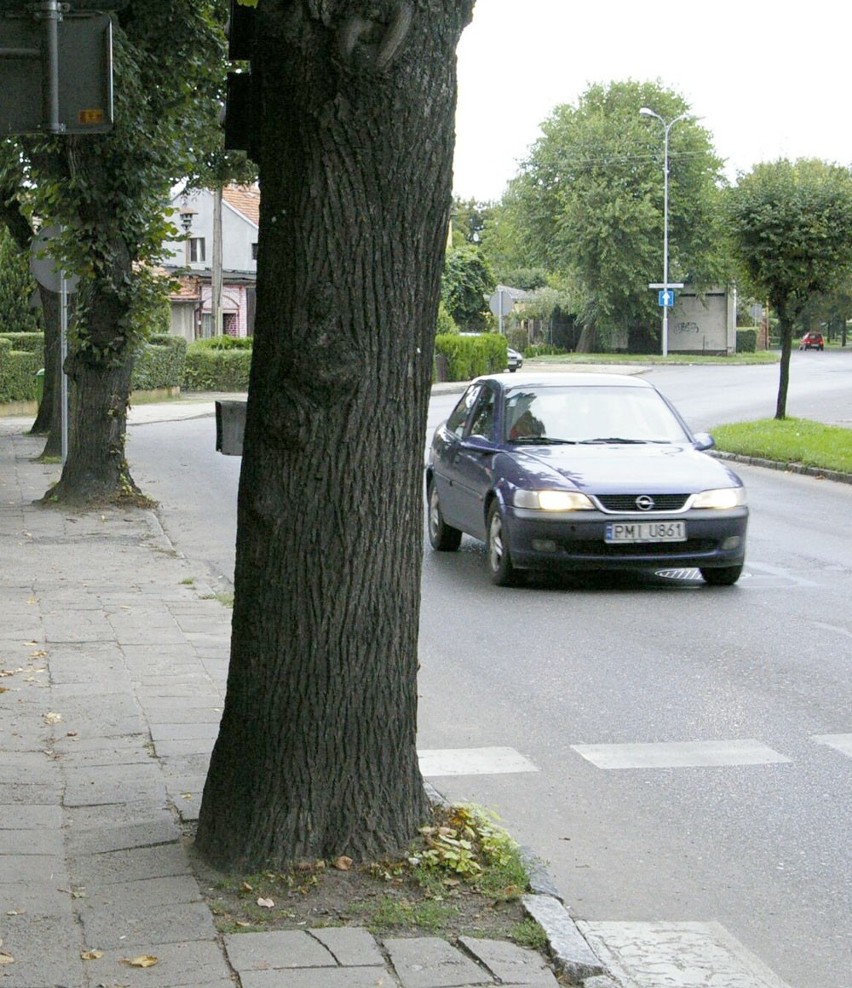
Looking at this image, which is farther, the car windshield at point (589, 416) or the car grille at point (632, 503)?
the car windshield at point (589, 416)

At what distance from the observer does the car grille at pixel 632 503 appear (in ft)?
38.5

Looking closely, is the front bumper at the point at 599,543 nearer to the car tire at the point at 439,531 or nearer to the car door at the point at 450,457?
the car door at the point at 450,457

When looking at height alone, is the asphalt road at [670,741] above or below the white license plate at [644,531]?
below

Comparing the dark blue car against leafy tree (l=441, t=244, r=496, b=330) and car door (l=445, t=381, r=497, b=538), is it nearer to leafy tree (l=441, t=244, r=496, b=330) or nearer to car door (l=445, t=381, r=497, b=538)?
car door (l=445, t=381, r=497, b=538)

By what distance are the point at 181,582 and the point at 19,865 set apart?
7224 mm

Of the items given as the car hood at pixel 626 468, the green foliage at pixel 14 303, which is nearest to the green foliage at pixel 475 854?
the car hood at pixel 626 468

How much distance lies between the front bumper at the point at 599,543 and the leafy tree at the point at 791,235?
17325mm

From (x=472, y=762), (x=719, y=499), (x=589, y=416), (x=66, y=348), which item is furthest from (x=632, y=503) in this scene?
(x=66, y=348)

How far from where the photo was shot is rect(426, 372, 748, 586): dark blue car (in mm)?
11750

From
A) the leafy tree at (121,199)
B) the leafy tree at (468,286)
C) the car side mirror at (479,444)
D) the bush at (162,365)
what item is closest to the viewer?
the car side mirror at (479,444)

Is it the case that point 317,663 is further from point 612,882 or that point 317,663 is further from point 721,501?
point 721,501

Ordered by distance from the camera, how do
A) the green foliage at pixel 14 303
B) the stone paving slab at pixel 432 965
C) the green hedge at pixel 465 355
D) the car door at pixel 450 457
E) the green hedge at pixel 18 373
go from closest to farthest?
the stone paving slab at pixel 432 965, the car door at pixel 450 457, the green hedge at pixel 18 373, the green foliage at pixel 14 303, the green hedge at pixel 465 355

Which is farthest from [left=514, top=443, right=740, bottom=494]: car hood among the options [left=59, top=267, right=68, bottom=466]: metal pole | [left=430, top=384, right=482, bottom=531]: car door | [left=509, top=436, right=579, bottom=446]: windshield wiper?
[left=59, top=267, right=68, bottom=466]: metal pole

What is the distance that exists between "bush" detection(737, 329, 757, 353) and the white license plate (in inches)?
3274
